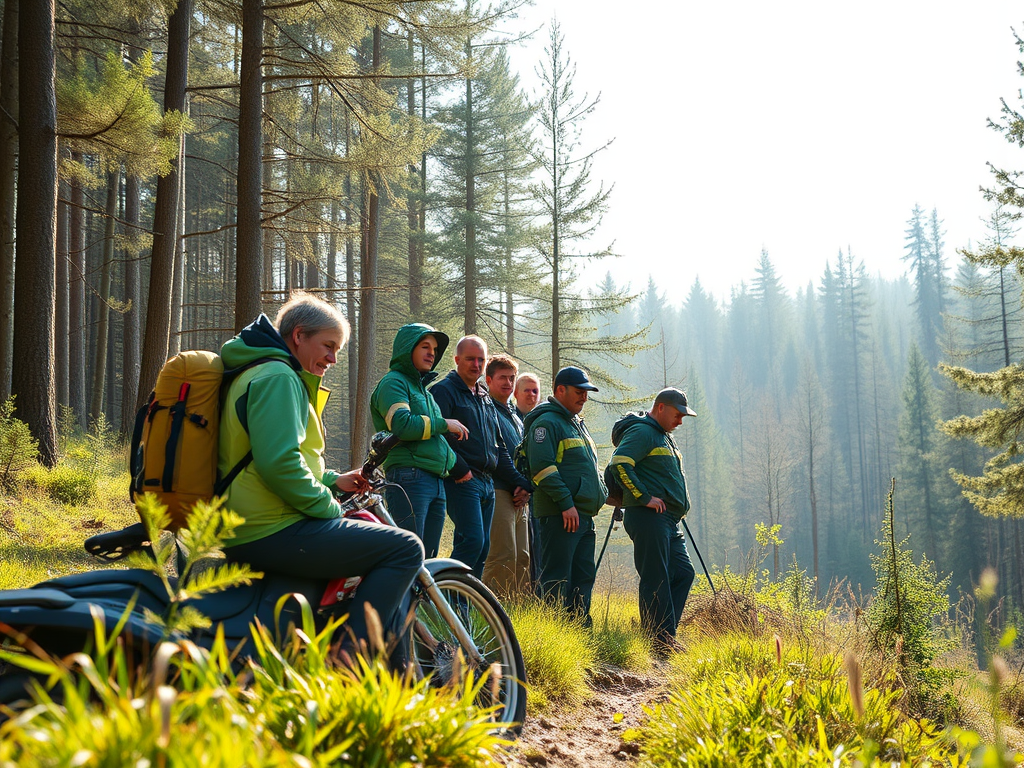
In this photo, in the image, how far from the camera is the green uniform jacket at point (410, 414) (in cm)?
493

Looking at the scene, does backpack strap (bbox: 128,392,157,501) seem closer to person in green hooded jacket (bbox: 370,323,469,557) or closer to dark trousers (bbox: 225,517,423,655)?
dark trousers (bbox: 225,517,423,655)

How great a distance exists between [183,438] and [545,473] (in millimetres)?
3760

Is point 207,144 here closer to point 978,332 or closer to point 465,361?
point 465,361

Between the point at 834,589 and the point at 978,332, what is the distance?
75035mm

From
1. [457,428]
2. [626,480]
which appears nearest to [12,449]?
[457,428]

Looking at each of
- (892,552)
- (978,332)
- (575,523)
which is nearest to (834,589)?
(892,552)

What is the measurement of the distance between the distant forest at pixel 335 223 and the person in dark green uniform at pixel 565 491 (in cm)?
571

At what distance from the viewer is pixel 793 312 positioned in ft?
332

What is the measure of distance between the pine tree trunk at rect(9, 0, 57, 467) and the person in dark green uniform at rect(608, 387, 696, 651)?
7.21 meters

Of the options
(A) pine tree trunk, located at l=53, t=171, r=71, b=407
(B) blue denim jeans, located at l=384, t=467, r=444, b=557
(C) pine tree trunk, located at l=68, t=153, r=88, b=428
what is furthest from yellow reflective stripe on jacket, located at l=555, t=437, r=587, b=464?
(C) pine tree trunk, located at l=68, t=153, r=88, b=428

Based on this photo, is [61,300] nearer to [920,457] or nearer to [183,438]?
[183,438]

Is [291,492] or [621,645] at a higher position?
[291,492]

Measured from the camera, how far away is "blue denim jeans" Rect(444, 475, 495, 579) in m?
5.39

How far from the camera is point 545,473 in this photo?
609cm
